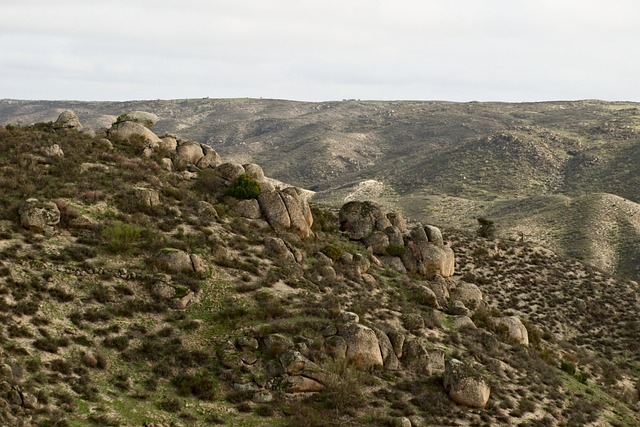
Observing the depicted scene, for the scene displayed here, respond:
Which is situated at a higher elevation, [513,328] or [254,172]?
[254,172]

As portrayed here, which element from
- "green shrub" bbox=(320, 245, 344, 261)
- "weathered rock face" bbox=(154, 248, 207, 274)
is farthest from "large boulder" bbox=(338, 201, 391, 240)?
"weathered rock face" bbox=(154, 248, 207, 274)

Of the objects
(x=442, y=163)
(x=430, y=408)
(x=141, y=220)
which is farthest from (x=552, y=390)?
(x=442, y=163)

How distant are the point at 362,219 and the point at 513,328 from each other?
658 inches

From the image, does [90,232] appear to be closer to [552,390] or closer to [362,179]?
[552,390]

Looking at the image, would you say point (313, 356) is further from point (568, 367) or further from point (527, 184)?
point (527, 184)

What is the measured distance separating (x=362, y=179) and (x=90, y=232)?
434ft

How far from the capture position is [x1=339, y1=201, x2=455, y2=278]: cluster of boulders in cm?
5031

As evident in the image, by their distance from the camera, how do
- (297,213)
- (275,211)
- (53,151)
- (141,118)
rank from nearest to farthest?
(53,151)
(275,211)
(297,213)
(141,118)

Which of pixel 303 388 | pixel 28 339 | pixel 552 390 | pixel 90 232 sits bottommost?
pixel 552 390

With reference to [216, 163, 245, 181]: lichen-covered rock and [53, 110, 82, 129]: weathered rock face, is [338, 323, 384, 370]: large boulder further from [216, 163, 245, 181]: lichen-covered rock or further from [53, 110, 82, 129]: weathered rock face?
A: [53, 110, 82, 129]: weathered rock face

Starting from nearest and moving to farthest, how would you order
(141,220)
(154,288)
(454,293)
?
1. (154,288)
2. (141,220)
3. (454,293)

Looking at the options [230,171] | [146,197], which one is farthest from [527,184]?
[146,197]

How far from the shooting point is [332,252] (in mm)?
43312

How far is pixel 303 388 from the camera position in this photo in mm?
25922
